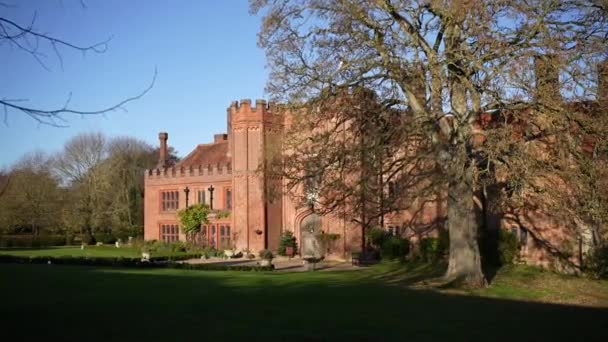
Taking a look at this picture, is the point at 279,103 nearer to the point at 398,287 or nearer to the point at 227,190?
the point at 398,287

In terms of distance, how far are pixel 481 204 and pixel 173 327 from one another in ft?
67.3

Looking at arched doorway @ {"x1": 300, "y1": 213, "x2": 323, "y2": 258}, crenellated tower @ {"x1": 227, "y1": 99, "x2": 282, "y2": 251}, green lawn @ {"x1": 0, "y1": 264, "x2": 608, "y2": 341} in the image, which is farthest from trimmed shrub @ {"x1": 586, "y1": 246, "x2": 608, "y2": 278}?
crenellated tower @ {"x1": 227, "y1": 99, "x2": 282, "y2": 251}

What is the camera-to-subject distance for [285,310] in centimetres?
1351

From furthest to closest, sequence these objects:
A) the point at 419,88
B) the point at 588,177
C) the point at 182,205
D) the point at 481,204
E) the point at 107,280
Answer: the point at 182,205 < the point at 481,204 < the point at 107,280 < the point at 419,88 < the point at 588,177

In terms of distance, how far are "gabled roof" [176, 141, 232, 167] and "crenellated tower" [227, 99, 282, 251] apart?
514cm

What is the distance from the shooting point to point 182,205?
4378 cm

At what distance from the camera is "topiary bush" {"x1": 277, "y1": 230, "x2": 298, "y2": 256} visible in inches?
1406

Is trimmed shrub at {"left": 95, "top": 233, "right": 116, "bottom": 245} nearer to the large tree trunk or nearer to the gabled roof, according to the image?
the gabled roof

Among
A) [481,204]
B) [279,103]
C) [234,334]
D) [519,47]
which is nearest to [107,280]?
[279,103]

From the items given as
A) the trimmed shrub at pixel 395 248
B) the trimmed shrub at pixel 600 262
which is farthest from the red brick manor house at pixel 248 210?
the trimmed shrub at pixel 395 248

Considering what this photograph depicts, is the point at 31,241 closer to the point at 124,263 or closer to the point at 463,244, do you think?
the point at 124,263

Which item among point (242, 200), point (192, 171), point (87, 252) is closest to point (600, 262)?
point (242, 200)

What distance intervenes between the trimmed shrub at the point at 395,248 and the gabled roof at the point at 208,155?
16.6 metres

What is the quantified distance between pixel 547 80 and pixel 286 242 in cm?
2210
